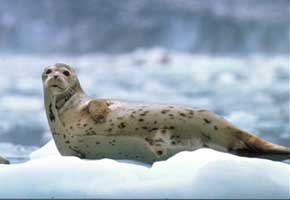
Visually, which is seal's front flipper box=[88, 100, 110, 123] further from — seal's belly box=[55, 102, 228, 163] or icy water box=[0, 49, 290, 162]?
icy water box=[0, 49, 290, 162]

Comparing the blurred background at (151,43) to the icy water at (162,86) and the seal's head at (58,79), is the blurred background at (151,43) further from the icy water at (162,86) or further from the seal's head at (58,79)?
the seal's head at (58,79)

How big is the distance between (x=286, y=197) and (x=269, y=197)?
77 millimetres

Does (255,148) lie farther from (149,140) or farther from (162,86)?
(162,86)

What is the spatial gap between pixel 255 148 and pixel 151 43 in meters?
21.3

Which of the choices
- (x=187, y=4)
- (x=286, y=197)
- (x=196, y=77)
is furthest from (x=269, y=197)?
(x=187, y=4)

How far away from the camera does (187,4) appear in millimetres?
25875

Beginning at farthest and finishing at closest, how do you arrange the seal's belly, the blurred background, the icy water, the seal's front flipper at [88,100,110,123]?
the blurred background
the icy water
the seal's front flipper at [88,100,110,123]
the seal's belly

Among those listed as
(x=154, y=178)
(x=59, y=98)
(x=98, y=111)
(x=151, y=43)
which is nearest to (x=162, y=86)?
(x=59, y=98)

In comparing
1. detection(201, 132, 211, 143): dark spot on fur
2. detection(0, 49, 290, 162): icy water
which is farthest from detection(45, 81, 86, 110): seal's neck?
detection(0, 49, 290, 162): icy water

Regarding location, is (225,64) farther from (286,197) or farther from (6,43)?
(286,197)

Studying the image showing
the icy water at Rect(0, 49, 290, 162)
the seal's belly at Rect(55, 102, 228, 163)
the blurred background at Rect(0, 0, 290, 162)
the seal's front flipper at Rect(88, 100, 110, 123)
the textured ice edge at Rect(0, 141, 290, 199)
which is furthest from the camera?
the blurred background at Rect(0, 0, 290, 162)

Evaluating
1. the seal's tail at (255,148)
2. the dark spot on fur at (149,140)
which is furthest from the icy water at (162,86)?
the seal's tail at (255,148)

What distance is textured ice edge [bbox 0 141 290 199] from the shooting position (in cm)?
369

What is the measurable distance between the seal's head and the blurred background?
31.8ft
